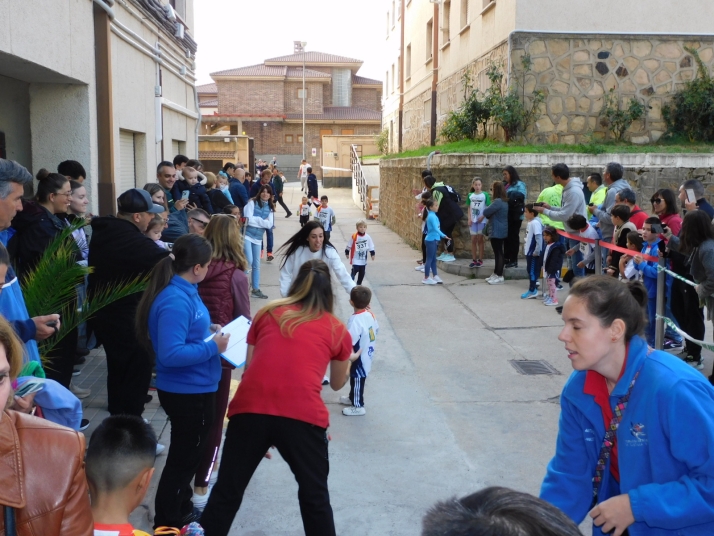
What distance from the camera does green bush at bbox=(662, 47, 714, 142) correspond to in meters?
13.8

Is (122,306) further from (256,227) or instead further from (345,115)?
(345,115)

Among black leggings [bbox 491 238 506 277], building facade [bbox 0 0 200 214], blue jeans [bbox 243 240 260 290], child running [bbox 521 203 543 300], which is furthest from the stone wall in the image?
building facade [bbox 0 0 200 214]

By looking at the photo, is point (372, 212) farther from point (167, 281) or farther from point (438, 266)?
point (167, 281)

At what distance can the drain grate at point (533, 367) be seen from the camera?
767 centimetres

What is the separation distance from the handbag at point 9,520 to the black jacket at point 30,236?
366 cm

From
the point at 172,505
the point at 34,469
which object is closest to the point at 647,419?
the point at 34,469

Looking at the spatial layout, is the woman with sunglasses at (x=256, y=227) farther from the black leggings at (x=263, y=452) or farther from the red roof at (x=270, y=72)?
the red roof at (x=270, y=72)

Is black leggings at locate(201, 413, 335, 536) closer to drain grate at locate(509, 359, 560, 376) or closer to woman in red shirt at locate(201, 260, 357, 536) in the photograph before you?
woman in red shirt at locate(201, 260, 357, 536)

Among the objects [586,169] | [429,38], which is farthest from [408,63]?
[586,169]

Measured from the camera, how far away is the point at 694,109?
13.9 meters

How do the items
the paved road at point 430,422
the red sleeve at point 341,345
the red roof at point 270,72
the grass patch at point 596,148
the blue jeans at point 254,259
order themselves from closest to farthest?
the red sleeve at point 341,345
the paved road at point 430,422
the blue jeans at point 254,259
the grass patch at point 596,148
the red roof at point 270,72

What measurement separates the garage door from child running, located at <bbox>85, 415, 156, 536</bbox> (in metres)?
7.62

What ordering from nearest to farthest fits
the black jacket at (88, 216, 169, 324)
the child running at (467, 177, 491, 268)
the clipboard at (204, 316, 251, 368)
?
the clipboard at (204, 316, 251, 368) → the black jacket at (88, 216, 169, 324) → the child running at (467, 177, 491, 268)

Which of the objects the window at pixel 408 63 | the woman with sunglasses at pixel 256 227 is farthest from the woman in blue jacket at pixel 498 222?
the window at pixel 408 63
